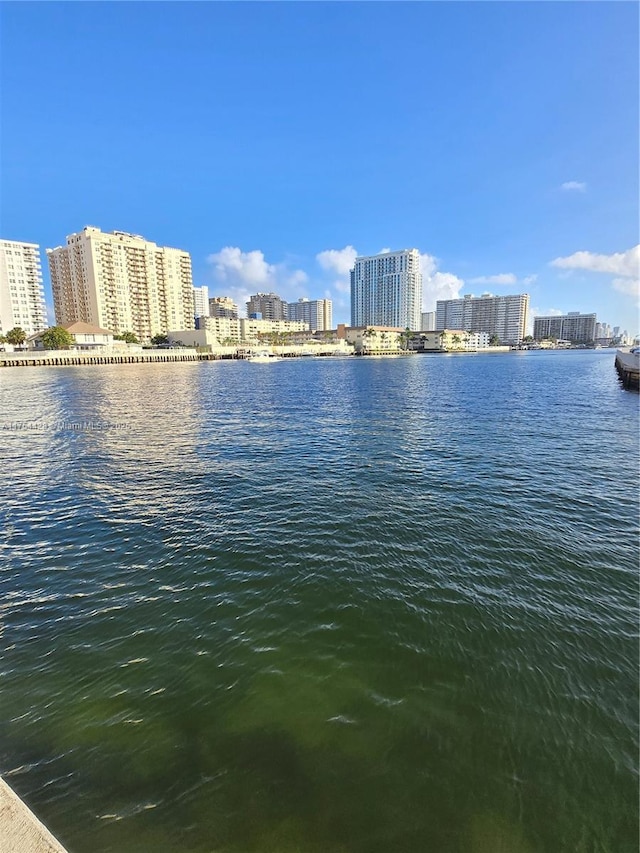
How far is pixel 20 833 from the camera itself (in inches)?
145

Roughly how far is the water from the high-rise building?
19255 cm

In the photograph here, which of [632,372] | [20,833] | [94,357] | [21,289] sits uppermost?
[21,289]

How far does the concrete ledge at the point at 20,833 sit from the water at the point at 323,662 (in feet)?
5.79

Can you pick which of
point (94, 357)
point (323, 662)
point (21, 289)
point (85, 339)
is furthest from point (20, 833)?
point (21, 289)

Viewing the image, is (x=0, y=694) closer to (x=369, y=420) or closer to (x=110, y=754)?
(x=110, y=754)

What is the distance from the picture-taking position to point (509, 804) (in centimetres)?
558

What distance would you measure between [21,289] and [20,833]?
216 metres

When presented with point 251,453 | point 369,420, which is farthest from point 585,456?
point 251,453

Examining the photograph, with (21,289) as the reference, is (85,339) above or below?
below

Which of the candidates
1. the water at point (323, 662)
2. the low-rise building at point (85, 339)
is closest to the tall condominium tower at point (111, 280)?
the low-rise building at point (85, 339)

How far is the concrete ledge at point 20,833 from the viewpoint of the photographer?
3582 mm

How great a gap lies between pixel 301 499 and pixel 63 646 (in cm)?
928

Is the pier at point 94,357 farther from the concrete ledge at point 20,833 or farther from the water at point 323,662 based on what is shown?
the concrete ledge at point 20,833

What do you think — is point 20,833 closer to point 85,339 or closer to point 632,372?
point 632,372
